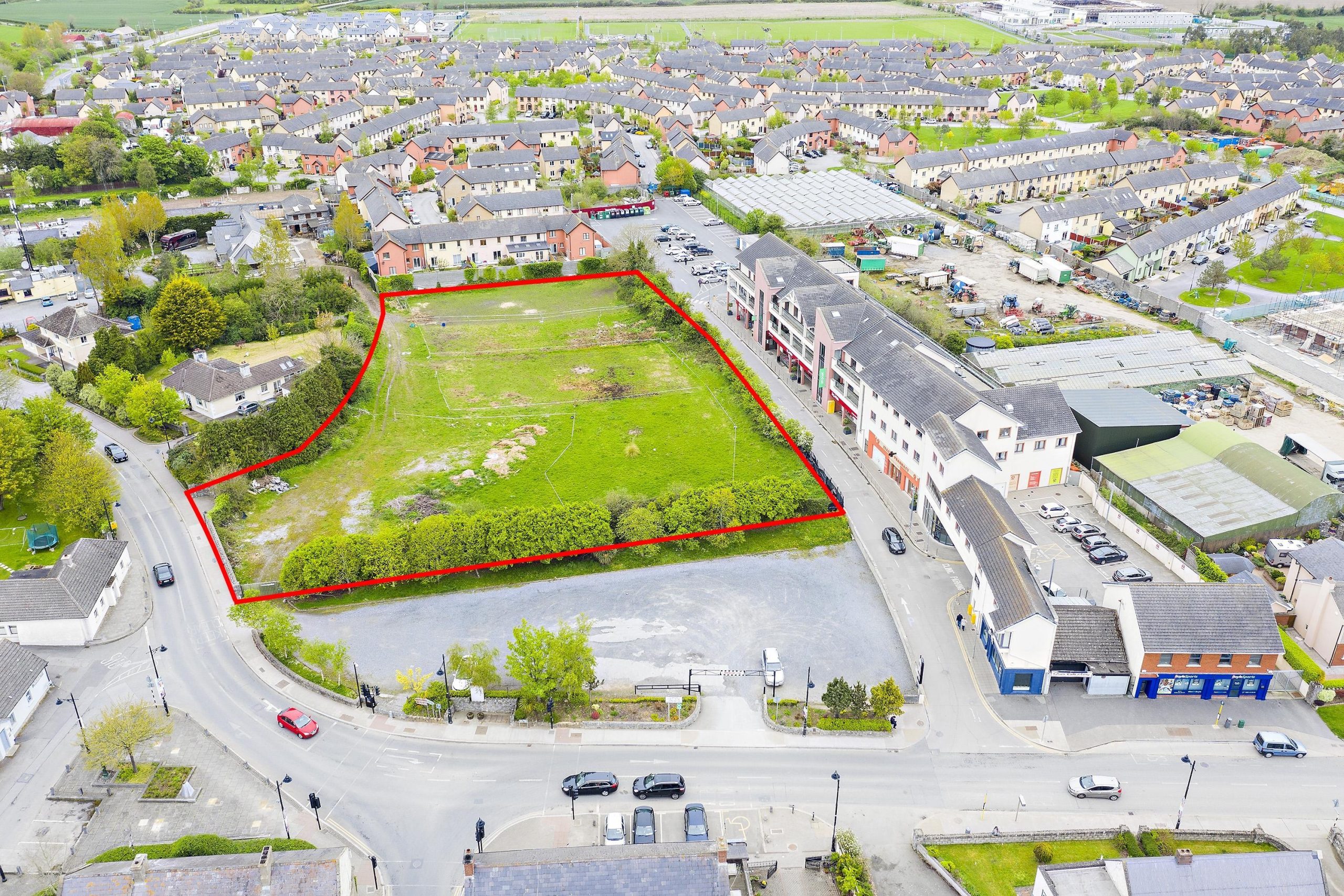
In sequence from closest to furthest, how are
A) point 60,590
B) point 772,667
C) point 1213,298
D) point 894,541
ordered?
point 772,667 < point 60,590 < point 894,541 < point 1213,298

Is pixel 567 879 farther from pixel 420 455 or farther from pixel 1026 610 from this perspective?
pixel 420 455

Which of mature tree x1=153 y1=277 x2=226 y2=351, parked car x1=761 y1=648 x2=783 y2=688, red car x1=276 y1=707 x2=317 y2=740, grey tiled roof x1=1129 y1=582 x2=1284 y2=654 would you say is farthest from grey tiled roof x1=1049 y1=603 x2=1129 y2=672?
mature tree x1=153 y1=277 x2=226 y2=351

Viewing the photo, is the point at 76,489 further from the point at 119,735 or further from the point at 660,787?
the point at 660,787

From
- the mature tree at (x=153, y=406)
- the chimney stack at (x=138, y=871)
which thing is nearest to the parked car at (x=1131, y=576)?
the chimney stack at (x=138, y=871)

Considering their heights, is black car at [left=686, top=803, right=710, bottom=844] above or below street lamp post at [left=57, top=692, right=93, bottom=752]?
below

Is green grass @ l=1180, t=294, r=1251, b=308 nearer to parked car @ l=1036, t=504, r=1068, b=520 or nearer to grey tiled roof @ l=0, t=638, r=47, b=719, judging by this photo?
parked car @ l=1036, t=504, r=1068, b=520

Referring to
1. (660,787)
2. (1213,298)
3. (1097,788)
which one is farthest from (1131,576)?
(1213,298)
